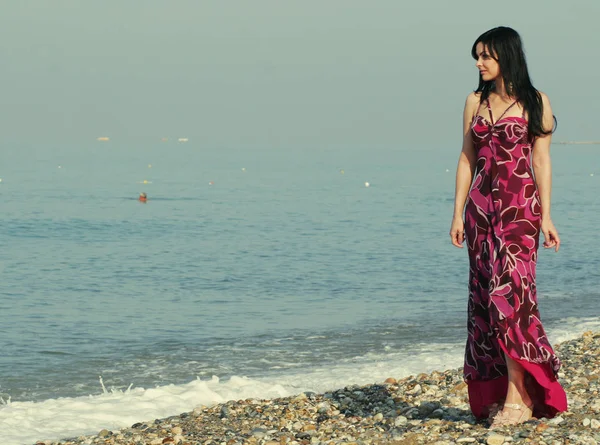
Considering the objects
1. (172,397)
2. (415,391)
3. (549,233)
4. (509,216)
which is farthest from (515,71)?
(172,397)

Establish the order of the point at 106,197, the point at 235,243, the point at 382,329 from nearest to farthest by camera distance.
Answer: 1. the point at 382,329
2. the point at 235,243
3. the point at 106,197

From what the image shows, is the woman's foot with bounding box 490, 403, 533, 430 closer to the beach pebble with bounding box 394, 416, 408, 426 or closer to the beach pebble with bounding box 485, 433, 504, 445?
the beach pebble with bounding box 485, 433, 504, 445

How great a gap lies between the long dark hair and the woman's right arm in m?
0.28

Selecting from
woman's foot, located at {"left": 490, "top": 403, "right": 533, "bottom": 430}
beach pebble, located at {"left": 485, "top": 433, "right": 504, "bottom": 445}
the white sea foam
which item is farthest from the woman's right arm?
the white sea foam

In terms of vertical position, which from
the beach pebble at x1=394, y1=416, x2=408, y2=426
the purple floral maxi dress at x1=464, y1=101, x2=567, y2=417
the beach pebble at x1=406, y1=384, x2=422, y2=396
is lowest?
the beach pebble at x1=406, y1=384, x2=422, y2=396

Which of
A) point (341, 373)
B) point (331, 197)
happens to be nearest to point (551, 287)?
point (341, 373)

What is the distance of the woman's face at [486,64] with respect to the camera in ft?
18.1

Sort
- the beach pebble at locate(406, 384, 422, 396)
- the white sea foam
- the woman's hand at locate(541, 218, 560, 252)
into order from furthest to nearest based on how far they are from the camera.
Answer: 1. the white sea foam
2. the beach pebble at locate(406, 384, 422, 396)
3. the woman's hand at locate(541, 218, 560, 252)

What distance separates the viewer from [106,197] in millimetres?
55344

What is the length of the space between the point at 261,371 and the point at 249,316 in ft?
16.0

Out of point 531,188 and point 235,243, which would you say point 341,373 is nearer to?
point 531,188

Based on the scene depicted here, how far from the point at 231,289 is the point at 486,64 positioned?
15548 millimetres

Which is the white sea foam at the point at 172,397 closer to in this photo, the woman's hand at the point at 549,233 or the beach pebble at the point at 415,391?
the beach pebble at the point at 415,391

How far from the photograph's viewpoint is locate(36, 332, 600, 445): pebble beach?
573cm
